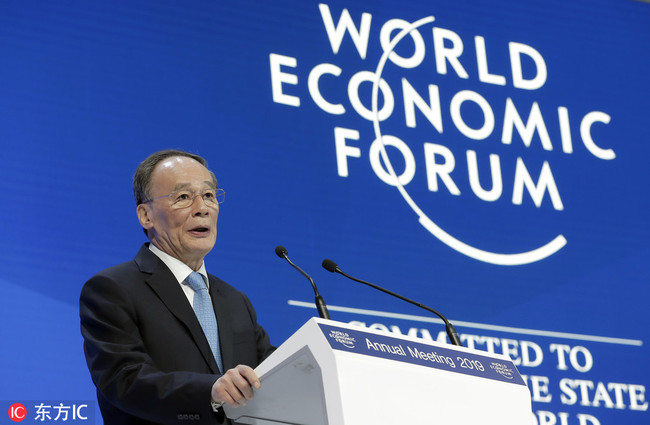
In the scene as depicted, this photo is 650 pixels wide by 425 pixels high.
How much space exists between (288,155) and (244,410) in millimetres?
2256

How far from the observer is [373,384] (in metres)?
1.82

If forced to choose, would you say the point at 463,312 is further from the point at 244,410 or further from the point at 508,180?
the point at 244,410

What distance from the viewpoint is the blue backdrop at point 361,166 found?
366 cm

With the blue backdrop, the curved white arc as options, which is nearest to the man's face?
the blue backdrop

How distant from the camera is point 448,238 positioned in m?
4.40

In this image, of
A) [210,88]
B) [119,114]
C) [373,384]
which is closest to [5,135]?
[119,114]

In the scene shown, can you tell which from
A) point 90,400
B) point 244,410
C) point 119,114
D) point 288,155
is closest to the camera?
point 244,410

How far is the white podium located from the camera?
178 cm

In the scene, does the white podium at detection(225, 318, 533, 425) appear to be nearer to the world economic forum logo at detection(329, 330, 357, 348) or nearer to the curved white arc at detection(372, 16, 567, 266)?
the world economic forum logo at detection(329, 330, 357, 348)

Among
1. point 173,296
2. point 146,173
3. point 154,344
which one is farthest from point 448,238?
point 154,344

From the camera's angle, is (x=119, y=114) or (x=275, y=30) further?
(x=275, y=30)

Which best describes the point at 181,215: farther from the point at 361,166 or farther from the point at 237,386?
the point at 361,166

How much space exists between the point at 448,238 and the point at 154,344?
231 cm

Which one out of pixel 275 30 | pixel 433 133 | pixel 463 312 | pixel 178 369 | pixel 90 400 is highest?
pixel 275 30
